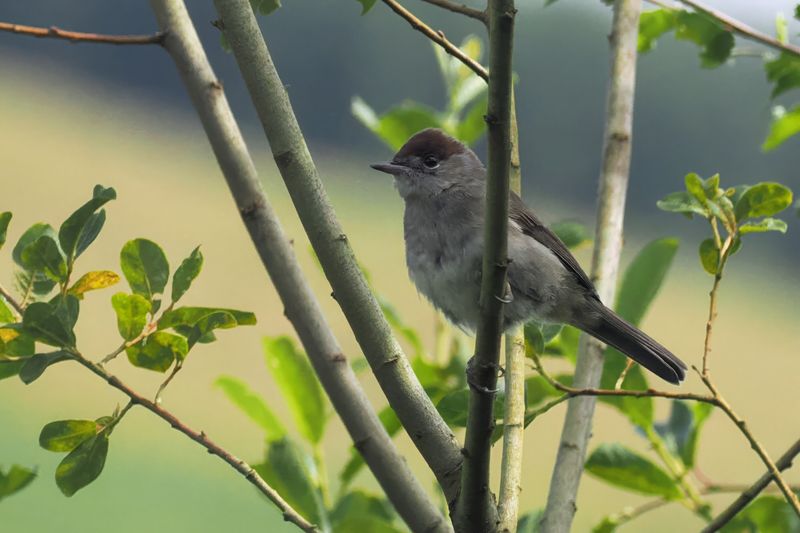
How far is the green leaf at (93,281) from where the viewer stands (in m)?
1.78

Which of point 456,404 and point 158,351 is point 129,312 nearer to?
point 158,351

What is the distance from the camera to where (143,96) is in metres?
16.6

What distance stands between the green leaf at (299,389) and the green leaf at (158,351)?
2.77 feet

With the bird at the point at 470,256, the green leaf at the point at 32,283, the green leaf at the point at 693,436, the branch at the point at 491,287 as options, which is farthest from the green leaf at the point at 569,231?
the green leaf at the point at 32,283

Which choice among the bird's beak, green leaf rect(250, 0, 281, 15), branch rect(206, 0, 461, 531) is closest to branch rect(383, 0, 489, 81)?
green leaf rect(250, 0, 281, 15)

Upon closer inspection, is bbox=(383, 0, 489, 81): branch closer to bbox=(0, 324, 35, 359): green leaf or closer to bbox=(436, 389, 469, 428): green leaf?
bbox=(436, 389, 469, 428): green leaf

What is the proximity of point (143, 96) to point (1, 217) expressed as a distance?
1562 cm

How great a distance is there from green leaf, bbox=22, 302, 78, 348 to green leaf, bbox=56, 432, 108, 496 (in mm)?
200

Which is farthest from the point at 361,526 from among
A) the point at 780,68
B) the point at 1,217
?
the point at 780,68

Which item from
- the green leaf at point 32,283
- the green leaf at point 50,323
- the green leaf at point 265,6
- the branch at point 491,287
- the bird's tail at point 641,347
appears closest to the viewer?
the branch at point 491,287

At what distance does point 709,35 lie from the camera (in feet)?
8.54

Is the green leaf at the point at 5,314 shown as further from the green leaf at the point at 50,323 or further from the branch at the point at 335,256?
the branch at the point at 335,256

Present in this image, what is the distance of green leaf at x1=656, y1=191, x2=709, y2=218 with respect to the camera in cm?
203

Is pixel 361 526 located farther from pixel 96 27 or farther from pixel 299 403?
pixel 96 27
